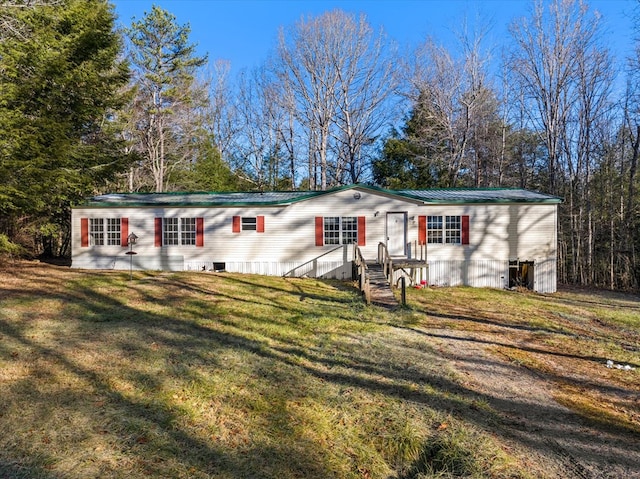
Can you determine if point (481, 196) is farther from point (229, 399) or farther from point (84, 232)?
point (84, 232)

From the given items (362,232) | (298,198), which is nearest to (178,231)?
(298,198)

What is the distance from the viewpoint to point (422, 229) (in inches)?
610

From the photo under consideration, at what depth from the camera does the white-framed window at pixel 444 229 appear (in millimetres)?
15633

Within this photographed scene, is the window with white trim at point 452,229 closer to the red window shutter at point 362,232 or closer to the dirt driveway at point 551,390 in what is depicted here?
the red window shutter at point 362,232

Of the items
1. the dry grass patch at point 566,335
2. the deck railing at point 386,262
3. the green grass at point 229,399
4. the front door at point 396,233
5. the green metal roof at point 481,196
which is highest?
the green metal roof at point 481,196

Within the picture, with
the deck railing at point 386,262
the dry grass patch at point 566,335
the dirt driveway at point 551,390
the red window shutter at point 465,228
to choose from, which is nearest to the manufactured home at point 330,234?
the red window shutter at point 465,228

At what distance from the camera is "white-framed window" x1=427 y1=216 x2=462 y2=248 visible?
15633 millimetres

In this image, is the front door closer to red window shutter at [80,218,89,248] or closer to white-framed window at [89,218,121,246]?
white-framed window at [89,218,121,246]

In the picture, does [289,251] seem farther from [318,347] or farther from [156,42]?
[156,42]

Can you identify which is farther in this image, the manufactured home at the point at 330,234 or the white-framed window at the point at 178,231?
the white-framed window at the point at 178,231

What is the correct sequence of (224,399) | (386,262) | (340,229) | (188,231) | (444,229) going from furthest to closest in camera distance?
(188,231)
(340,229)
(444,229)
(386,262)
(224,399)

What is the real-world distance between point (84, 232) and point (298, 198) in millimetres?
9461

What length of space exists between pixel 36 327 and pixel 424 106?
25015mm

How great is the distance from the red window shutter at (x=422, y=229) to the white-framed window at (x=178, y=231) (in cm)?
973
